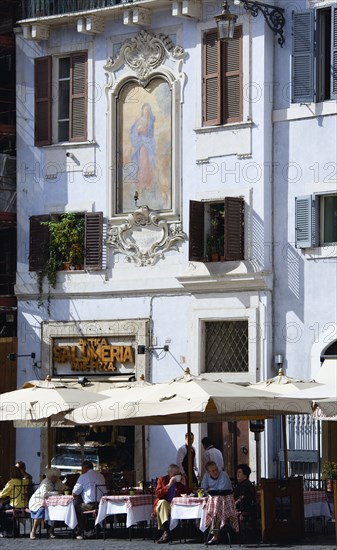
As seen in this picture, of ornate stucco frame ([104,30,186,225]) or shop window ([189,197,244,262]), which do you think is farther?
ornate stucco frame ([104,30,186,225])

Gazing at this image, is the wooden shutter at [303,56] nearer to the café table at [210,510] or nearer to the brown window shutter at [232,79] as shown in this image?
the brown window shutter at [232,79]

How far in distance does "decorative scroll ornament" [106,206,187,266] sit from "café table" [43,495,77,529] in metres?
9.58

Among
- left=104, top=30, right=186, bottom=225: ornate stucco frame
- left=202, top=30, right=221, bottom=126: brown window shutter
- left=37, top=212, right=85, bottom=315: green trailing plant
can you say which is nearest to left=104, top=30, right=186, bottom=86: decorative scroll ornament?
left=104, top=30, right=186, bottom=225: ornate stucco frame

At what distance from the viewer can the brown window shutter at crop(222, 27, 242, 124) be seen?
118 ft

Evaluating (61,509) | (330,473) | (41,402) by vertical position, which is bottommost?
(61,509)

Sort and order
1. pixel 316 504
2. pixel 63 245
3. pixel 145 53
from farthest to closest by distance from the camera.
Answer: pixel 63 245 → pixel 145 53 → pixel 316 504

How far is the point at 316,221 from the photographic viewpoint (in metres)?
34.7

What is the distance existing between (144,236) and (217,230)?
2023 millimetres

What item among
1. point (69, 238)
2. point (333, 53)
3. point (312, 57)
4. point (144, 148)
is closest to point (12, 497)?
point (69, 238)

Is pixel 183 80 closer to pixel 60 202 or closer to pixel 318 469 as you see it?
pixel 60 202

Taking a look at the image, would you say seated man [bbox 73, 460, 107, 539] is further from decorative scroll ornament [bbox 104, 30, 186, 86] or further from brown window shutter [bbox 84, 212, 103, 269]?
decorative scroll ornament [bbox 104, 30, 186, 86]

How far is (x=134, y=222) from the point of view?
37.6 metres

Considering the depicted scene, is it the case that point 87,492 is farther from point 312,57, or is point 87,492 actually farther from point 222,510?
point 312,57

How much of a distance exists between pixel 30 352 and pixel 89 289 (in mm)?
2265
